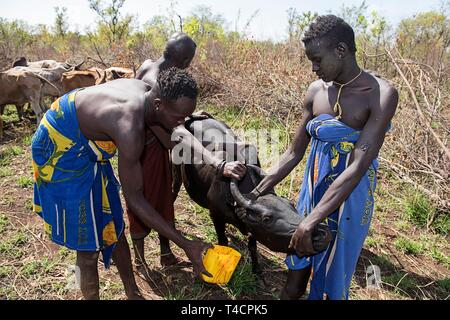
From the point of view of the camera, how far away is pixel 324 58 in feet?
6.91

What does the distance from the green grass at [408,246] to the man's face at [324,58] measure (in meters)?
2.55

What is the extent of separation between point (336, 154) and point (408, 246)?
2.23m

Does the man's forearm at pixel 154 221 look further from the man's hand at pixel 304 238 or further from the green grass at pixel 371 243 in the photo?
the green grass at pixel 371 243

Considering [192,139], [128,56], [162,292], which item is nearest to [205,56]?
[128,56]

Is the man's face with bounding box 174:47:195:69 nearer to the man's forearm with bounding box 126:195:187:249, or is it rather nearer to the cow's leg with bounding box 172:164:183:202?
the cow's leg with bounding box 172:164:183:202

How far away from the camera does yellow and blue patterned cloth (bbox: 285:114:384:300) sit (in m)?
2.26

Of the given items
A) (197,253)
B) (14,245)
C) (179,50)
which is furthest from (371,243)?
(14,245)

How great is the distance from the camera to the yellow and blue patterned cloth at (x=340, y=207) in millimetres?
2256

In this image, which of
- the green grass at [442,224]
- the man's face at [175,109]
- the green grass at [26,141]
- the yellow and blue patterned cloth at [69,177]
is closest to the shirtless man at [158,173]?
the yellow and blue patterned cloth at [69,177]

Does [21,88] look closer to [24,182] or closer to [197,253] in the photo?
[24,182]

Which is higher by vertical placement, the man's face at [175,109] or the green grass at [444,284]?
the man's face at [175,109]

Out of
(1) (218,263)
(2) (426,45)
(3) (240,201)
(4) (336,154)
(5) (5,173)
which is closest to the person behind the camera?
(1) (218,263)

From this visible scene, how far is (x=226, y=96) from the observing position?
862cm

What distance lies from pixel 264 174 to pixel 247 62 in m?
6.19
